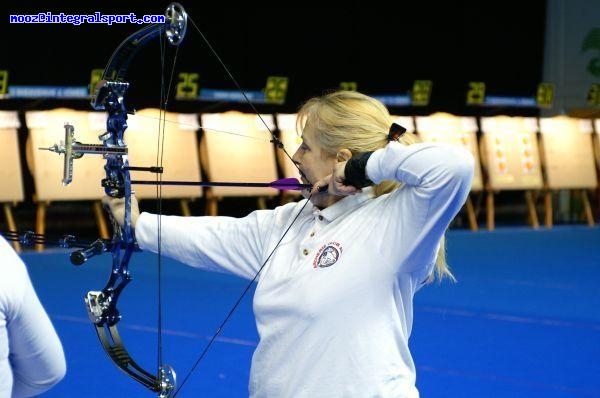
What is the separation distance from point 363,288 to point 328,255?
8 cm

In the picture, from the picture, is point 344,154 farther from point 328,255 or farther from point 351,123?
point 328,255

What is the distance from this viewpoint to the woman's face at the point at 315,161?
1697mm

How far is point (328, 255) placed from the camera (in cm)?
162

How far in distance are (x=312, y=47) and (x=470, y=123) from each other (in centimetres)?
207

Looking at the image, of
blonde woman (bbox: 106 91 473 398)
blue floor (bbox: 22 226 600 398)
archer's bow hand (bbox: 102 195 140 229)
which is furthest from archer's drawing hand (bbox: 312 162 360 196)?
blue floor (bbox: 22 226 600 398)

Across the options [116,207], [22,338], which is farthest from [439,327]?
[22,338]

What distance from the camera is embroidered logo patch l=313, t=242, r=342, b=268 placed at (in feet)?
5.27

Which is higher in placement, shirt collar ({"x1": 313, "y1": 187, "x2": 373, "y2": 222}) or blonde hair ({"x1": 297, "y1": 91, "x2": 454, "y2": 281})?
blonde hair ({"x1": 297, "y1": 91, "x2": 454, "y2": 281})

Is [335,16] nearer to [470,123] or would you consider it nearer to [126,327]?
[470,123]

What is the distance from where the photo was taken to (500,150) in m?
9.81

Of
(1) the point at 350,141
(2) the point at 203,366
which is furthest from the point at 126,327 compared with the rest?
(1) the point at 350,141

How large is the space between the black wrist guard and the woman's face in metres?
0.10

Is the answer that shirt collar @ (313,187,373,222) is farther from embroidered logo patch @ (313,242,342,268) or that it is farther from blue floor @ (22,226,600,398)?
blue floor @ (22,226,600,398)

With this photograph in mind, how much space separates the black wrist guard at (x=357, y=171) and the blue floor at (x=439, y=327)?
201 cm
